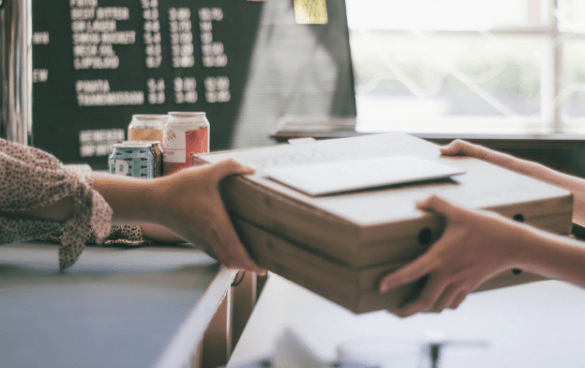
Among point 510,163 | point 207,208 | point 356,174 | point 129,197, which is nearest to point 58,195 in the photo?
point 129,197

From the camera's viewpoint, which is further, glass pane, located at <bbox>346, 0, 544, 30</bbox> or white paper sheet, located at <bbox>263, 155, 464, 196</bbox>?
glass pane, located at <bbox>346, 0, 544, 30</bbox>

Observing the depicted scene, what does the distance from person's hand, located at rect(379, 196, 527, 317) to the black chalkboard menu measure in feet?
4.88

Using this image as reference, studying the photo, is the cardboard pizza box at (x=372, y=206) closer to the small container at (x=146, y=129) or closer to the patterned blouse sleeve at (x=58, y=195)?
the patterned blouse sleeve at (x=58, y=195)

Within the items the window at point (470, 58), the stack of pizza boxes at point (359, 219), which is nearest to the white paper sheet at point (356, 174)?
the stack of pizza boxes at point (359, 219)

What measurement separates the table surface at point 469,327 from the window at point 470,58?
4.72ft

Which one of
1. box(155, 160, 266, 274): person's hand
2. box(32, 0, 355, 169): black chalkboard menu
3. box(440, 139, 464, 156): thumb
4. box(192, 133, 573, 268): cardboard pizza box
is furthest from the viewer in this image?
box(32, 0, 355, 169): black chalkboard menu

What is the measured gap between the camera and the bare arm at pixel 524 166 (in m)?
0.73

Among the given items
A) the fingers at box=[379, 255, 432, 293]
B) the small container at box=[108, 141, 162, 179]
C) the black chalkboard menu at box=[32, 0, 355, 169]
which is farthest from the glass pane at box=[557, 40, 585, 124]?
the fingers at box=[379, 255, 432, 293]

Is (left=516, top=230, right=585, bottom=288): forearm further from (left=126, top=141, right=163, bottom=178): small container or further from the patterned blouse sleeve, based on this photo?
(left=126, top=141, right=163, bottom=178): small container

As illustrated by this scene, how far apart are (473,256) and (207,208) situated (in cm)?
30

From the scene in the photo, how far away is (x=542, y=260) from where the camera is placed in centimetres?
53

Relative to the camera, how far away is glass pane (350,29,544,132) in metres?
2.76

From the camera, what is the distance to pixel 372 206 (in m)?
0.49

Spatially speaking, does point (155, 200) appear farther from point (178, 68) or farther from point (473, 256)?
point (178, 68)
